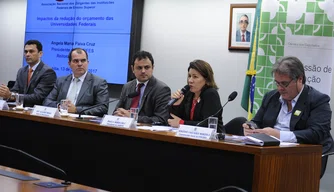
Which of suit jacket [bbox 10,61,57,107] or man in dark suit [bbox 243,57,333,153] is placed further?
suit jacket [bbox 10,61,57,107]

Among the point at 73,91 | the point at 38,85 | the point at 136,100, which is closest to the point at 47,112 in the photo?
the point at 136,100

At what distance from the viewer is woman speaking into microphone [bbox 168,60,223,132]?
4.02 metres

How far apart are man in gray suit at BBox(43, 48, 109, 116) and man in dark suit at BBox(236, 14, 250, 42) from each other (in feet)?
4.36

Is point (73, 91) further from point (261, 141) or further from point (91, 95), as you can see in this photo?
point (261, 141)

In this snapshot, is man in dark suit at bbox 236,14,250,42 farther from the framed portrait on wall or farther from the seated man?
the seated man

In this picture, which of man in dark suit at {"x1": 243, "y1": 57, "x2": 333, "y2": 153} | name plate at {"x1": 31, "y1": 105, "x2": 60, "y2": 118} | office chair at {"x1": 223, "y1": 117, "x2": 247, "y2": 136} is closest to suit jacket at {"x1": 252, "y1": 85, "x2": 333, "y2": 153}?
man in dark suit at {"x1": 243, "y1": 57, "x2": 333, "y2": 153}

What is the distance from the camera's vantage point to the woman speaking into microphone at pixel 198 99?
4016 millimetres

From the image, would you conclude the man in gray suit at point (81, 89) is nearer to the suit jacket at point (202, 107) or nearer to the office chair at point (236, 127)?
the suit jacket at point (202, 107)

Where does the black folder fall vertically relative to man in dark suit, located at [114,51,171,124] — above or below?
below

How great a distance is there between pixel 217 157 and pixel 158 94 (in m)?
1.57

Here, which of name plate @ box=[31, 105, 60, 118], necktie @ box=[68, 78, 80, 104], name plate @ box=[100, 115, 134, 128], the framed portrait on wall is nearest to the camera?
name plate @ box=[100, 115, 134, 128]

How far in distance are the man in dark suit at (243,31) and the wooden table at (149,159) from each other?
2.17 metres

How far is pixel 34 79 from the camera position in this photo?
5.42 meters

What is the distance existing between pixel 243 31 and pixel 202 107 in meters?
1.46
